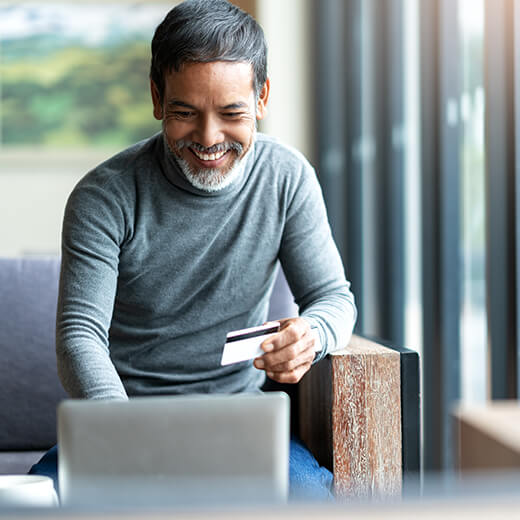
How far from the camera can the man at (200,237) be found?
1.34 metres

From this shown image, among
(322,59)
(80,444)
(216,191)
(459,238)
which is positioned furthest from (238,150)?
(322,59)

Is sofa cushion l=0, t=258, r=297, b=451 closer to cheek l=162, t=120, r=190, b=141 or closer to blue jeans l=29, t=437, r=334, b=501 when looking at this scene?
blue jeans l=29, t=437, r=334, b=501

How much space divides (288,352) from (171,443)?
658 mm

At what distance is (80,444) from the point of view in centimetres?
64

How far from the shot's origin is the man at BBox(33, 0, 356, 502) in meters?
1.34

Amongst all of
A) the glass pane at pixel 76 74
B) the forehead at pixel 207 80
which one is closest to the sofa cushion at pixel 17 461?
the forehead at pixel 207 80

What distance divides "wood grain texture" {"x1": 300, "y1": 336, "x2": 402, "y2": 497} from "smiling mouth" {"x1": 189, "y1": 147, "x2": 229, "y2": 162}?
0.41 meters

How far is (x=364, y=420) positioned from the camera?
1.40 m

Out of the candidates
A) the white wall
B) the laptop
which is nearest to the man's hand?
the laptop

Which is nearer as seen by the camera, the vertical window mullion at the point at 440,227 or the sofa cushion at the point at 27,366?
the sofa cushion at the point at 27,366

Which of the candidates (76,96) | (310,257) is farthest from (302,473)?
(76,96)

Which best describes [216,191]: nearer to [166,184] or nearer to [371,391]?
[166,184]

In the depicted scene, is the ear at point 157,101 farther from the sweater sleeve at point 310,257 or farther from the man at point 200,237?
the sweater sleeve at point 310,257

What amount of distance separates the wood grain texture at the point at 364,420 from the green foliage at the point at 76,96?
4.05 meters
